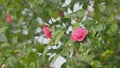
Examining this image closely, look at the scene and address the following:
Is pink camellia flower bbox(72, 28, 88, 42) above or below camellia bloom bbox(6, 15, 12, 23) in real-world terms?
below

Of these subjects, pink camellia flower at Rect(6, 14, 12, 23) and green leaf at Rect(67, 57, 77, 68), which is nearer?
green leaf at Rect(67, 57, 77, 68)

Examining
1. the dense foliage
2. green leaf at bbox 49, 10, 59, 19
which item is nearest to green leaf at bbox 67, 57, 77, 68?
the dense foliage

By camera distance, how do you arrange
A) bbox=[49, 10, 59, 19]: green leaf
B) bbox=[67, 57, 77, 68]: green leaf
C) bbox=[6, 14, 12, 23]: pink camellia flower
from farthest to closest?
bbox=[6, 14, 12, 23]: pink camellia flower
bbox=[49, 10, 59, 19]: green leaf
bbox=[67, 57, 77, 68]: green leaf

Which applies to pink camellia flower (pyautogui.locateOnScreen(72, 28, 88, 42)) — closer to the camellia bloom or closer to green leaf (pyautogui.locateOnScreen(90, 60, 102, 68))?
green leaf (pyautogui.locateOnScreen(90, 60, 102, 68))

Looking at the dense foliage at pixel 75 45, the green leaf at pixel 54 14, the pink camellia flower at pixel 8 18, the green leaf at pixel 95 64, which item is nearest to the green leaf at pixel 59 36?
the dense foliage at pixel 75 45

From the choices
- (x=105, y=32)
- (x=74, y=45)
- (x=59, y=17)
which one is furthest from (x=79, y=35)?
(x=59, y=17)

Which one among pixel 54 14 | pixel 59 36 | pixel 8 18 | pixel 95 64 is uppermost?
pixel 8 18

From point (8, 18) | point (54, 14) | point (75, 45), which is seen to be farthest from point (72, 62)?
point (8, 18)

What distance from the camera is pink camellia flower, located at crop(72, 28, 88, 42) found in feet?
4.40

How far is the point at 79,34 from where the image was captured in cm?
134

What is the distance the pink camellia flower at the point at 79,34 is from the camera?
52.9 inches

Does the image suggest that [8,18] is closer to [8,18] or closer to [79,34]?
[8,18]

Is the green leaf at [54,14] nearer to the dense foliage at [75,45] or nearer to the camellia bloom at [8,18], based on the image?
the dense foliage at [75,45]

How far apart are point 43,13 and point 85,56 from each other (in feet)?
1.88
